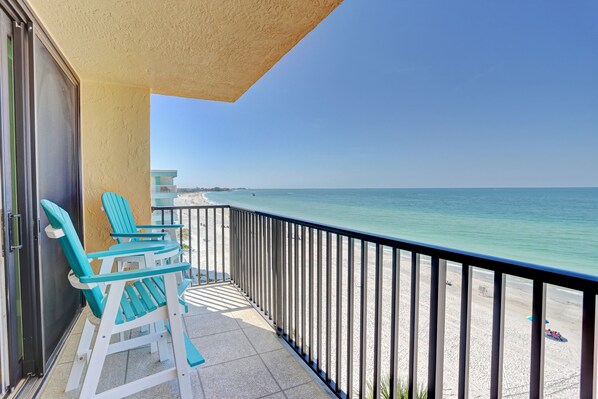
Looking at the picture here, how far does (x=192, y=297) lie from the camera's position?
304 centimetres

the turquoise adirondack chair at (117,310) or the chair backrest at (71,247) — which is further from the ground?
the chair backrest at (71,247)

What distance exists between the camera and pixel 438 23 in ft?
52.0

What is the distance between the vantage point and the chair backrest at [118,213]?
2.44 m

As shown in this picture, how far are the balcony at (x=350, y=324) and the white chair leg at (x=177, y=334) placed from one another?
0.28m

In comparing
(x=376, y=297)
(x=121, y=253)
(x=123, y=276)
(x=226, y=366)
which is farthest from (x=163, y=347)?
(x=376, y=297)

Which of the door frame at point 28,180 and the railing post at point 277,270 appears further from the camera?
the railing post at point 277,270

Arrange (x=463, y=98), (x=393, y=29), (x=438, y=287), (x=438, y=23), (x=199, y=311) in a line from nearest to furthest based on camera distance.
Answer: (x=438, y=287), (x=199, y=311), (x=393, y=29), (x=438, y=23), (x=463, y=98)

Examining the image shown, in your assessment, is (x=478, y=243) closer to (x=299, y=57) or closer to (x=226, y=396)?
(x=299, y=57)

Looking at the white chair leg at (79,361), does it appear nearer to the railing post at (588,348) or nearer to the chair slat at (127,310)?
the chair slat at (127,310)

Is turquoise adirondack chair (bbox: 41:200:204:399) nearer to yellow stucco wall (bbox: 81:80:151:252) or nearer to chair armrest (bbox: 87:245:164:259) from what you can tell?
chair armrest (bbox: 87:245:164:259)

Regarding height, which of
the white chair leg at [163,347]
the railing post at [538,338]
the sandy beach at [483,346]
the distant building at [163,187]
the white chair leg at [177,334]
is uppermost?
the distant building at [163,187]

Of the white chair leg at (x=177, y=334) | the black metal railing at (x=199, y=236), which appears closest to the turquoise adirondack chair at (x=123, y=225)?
the black metal railing at (x=199, y=236)

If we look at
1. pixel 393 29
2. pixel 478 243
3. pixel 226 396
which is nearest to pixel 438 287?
pixel 226 396

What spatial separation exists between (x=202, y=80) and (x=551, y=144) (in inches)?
955
